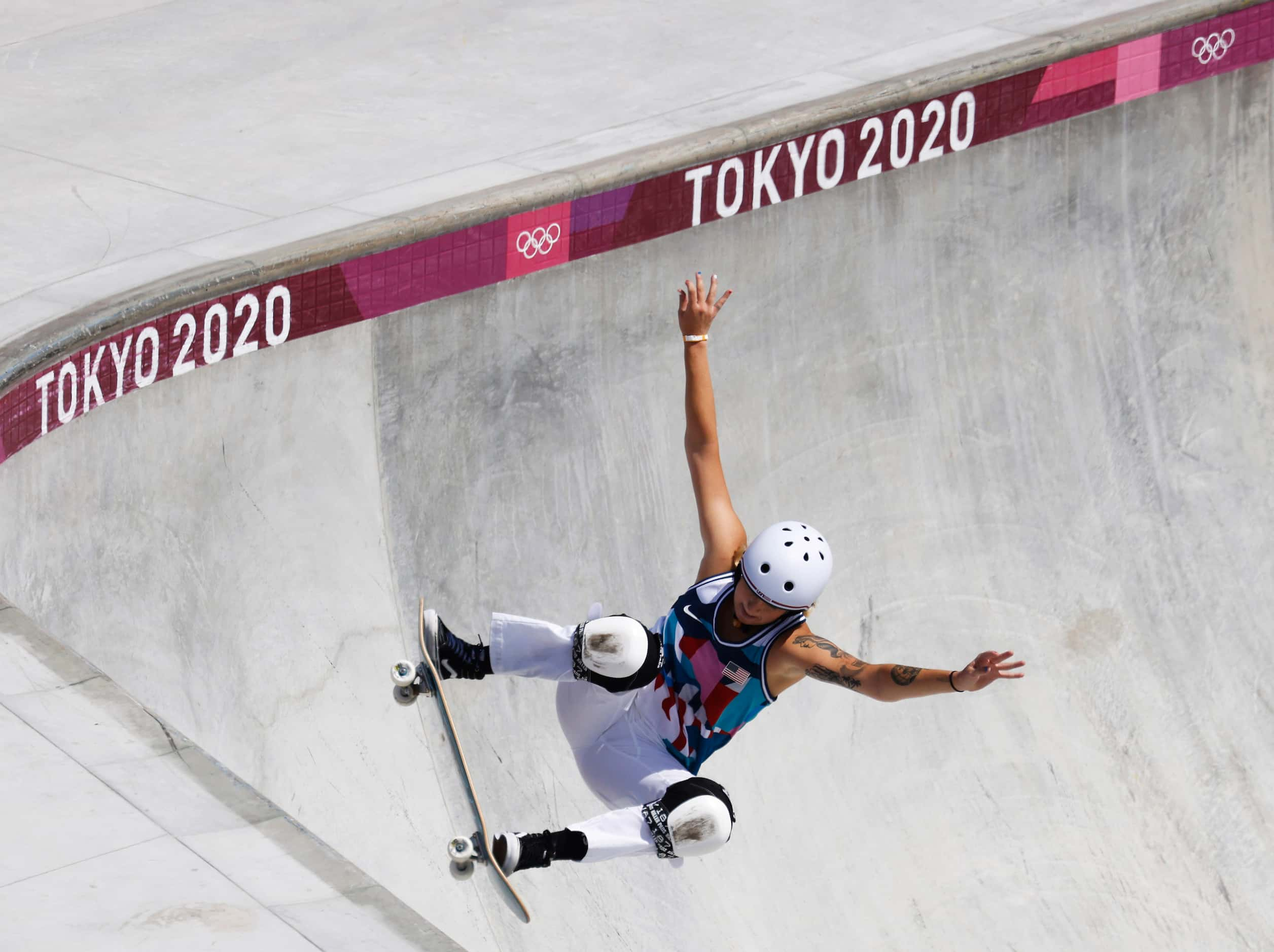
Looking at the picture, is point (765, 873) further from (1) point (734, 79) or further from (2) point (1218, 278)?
(2) point (1218, 278)

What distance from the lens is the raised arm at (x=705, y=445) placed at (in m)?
5.32

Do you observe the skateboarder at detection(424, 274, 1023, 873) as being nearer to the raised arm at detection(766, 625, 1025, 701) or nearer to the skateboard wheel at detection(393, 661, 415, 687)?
the raised arm at detection(766, 625, 1025, 701)

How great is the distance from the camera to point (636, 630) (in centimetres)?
507

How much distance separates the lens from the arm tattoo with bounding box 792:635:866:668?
16.2 ft

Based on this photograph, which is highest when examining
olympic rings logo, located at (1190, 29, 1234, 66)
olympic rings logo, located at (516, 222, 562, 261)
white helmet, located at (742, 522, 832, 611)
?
olympic rings logo, located at (1190, 29, 1234, 66)

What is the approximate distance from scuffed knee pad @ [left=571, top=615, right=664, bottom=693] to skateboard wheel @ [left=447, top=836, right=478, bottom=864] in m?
0.69

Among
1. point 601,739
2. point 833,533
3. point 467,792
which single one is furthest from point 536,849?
point 833,533

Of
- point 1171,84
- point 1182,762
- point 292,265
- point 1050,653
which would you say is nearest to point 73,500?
point 292,265

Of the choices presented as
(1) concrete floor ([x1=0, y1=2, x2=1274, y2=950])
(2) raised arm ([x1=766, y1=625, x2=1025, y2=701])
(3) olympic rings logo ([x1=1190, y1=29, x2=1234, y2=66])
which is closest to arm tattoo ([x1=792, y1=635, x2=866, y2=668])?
(2) raised arm ([x1=766, y1=625, x2=1025, y2=701])

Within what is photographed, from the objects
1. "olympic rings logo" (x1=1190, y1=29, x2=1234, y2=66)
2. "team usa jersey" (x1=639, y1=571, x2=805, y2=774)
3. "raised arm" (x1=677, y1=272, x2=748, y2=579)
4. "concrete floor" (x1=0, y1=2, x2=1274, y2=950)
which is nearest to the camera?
"team usa jersey" (x1=639, y1=571, x2=805, y2=774)

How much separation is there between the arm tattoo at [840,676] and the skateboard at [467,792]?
1199mm

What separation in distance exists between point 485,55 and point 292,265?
12.0ft

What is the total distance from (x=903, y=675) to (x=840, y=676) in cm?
26

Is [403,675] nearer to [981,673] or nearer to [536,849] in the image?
[536,849]
